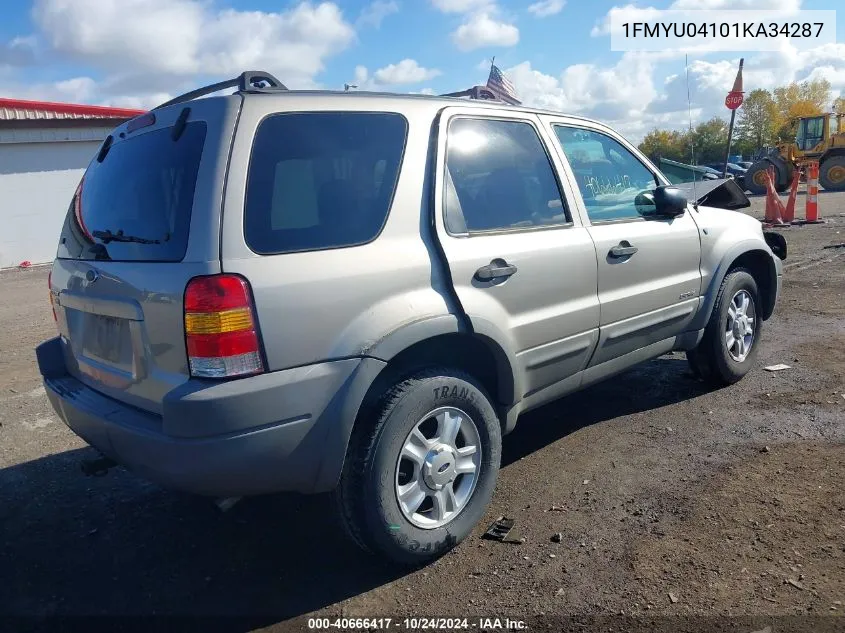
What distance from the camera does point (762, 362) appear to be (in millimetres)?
5219

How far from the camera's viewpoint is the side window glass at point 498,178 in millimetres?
3029

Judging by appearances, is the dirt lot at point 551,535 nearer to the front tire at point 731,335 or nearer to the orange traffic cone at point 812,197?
the front tire at point 731,335

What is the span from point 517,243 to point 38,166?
16191mm

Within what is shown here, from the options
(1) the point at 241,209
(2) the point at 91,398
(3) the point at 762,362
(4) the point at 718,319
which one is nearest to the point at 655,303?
(4) the point at 718,319

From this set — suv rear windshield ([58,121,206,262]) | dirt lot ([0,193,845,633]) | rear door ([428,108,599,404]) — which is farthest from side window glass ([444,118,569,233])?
dirt lot ([0,193,845,633])

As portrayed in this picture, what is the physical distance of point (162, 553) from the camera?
307 centimetres

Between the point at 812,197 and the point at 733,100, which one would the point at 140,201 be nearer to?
the point at 733,100

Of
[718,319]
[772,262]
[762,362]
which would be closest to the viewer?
[718,319]

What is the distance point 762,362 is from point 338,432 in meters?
4.02

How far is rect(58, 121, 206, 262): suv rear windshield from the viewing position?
244cm

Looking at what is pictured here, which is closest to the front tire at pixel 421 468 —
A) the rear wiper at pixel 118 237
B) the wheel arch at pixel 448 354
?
the wheel arch at pixel 448 354

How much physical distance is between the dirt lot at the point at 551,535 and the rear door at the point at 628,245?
66 cm

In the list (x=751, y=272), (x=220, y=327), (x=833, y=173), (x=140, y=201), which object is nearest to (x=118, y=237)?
(x=140, y=201)

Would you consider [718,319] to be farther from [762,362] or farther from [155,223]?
[155,223]
